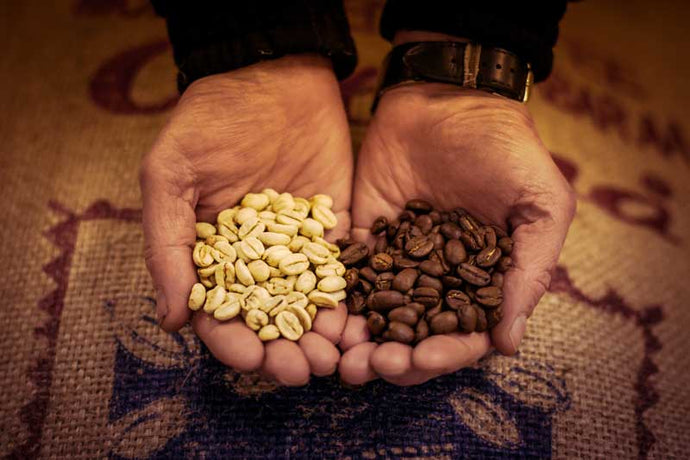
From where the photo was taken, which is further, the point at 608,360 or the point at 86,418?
the point at 608,360

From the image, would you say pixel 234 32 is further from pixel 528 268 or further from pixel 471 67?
pixel 528 268

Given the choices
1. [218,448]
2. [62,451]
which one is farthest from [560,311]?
[62,451]

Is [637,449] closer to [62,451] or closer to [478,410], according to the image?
[478,410]

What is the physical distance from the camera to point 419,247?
0.90m

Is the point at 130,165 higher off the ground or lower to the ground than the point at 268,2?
lower

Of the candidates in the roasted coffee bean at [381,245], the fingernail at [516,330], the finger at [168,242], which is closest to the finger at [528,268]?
the fingernail at [516,330]

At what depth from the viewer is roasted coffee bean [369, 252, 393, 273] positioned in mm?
891

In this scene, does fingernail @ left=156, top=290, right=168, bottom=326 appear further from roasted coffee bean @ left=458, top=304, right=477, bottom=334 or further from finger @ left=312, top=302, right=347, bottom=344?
roasted coffee bean @ left=458, top=304, right=477, bottom=334

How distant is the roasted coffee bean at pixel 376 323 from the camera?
0.82 m

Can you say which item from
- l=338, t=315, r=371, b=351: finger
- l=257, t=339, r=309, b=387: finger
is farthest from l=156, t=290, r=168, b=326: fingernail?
l=338, t=315, r=371, b=351: finger

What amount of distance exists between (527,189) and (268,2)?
1.90ft

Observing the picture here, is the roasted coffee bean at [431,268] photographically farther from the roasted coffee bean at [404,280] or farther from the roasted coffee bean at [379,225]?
the roasted coffee bean at [379,225]

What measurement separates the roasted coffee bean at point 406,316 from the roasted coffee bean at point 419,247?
11 centimetres

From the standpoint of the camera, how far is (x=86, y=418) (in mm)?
908
